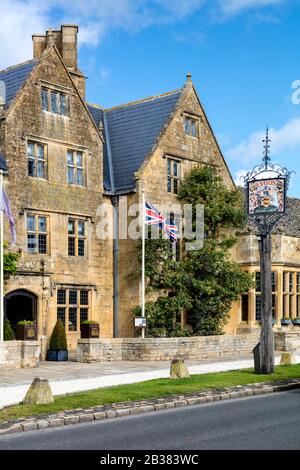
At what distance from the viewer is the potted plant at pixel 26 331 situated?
25.6m

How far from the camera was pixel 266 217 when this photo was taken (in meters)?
21.9

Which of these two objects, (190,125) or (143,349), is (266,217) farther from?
(190,125)

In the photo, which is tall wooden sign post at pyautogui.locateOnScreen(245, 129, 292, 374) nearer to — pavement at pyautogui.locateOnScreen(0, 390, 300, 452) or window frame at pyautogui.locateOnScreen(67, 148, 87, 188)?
pavement at pyautogui.locateOnScreen(0, 390, 300, 452)

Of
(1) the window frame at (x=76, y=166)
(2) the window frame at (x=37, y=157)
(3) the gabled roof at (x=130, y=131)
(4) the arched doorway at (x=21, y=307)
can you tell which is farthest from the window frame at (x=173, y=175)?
(4) the arched doorway at (x=21, y=307)

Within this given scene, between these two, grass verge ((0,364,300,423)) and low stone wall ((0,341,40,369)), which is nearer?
grass verge ((0,364,300,423))

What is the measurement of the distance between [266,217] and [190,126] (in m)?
14.4

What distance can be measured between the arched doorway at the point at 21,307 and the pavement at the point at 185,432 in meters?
14.1

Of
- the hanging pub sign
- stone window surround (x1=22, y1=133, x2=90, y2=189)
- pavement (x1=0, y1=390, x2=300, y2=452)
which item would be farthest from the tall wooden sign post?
stone window surround (x1=22, y1=133, x2=90, y2=189)

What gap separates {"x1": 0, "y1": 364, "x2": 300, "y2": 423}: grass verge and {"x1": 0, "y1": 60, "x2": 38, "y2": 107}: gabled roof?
1468 centimetres

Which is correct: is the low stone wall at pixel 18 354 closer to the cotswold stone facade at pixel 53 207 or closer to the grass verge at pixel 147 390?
the cotswold stone facade at pixel 53 207

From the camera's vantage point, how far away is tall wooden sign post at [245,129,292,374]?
70.3ft
